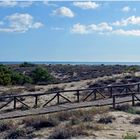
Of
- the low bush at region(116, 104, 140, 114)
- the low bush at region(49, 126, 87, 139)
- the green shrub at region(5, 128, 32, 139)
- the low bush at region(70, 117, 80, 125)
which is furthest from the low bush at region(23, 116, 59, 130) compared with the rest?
the low bush at region(116, 104, 140, 114)

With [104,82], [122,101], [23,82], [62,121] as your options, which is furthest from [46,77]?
[62,121]

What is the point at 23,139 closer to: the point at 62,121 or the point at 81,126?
the point at 81,126

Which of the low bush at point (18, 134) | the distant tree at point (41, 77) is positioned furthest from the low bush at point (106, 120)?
the distant tree at point (41, 77)

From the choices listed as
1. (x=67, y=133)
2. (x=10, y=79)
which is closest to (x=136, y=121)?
(x=67, y=133)

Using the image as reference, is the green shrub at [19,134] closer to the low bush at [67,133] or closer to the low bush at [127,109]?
the low bush at [67,133]

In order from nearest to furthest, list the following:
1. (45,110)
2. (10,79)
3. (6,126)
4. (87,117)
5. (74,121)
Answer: (6,126) → (74,121) → (87,117) → (45,110) → (10,79)

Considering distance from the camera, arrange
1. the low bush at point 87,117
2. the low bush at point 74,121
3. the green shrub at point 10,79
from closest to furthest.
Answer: the low bush at point 74,121, the low bush at point 87,117, the green shrub at point 10,79

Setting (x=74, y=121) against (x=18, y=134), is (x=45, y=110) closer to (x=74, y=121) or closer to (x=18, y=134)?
(x=74, y=121)

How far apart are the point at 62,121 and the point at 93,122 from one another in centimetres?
148

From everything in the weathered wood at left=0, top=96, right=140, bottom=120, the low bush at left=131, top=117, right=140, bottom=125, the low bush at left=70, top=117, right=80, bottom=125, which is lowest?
the weathered wood at left=0, top=96, right=140, bottom=120

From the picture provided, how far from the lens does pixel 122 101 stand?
23.3 meters

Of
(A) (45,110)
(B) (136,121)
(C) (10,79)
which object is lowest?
(A) (45,110)

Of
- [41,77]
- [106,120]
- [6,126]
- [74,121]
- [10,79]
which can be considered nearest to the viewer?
[6,126]

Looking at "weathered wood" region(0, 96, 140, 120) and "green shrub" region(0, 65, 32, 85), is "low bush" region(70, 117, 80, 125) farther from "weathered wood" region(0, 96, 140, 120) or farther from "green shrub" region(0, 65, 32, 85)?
"green shrub" region(0, 65, 32, 85)
